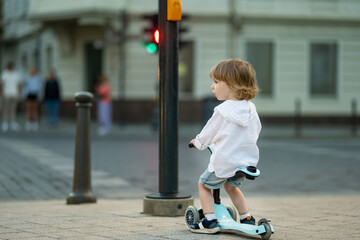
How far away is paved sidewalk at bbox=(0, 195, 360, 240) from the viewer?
4.62 m

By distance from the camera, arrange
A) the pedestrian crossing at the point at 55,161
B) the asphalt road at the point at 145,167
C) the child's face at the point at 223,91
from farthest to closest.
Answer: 1. the pedestrian crossing at the point at 55,161
2. the asphalt road at the point at 145,167
3. the child's face at the point at 223,91

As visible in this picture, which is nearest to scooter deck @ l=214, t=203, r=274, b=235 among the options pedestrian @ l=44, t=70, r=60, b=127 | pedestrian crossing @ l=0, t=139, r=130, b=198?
pedestrian crossing @ l=0, t=139, r=130, b=198

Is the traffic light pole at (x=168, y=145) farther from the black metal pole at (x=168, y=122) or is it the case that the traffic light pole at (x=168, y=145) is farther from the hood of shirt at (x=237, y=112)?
the hood of shirt at (x=237, y=112)

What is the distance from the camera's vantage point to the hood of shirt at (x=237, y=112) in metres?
4.48

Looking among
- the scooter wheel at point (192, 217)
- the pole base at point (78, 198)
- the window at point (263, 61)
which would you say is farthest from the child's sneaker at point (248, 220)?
the window at point (263, 61)

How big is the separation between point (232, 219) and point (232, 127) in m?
0.66

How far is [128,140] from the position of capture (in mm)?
17828

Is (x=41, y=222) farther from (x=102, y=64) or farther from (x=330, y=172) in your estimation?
(x=102, y=64)

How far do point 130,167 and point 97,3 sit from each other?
13667 millimetres

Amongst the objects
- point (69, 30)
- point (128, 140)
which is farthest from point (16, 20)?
point (128, 140)

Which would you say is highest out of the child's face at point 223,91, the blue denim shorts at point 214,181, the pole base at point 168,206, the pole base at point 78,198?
the child's face at point 223,91

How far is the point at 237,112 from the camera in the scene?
450 centimetres

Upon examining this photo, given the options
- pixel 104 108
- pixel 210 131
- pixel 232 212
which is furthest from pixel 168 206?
pixel 104 108

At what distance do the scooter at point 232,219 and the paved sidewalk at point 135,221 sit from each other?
76mm
